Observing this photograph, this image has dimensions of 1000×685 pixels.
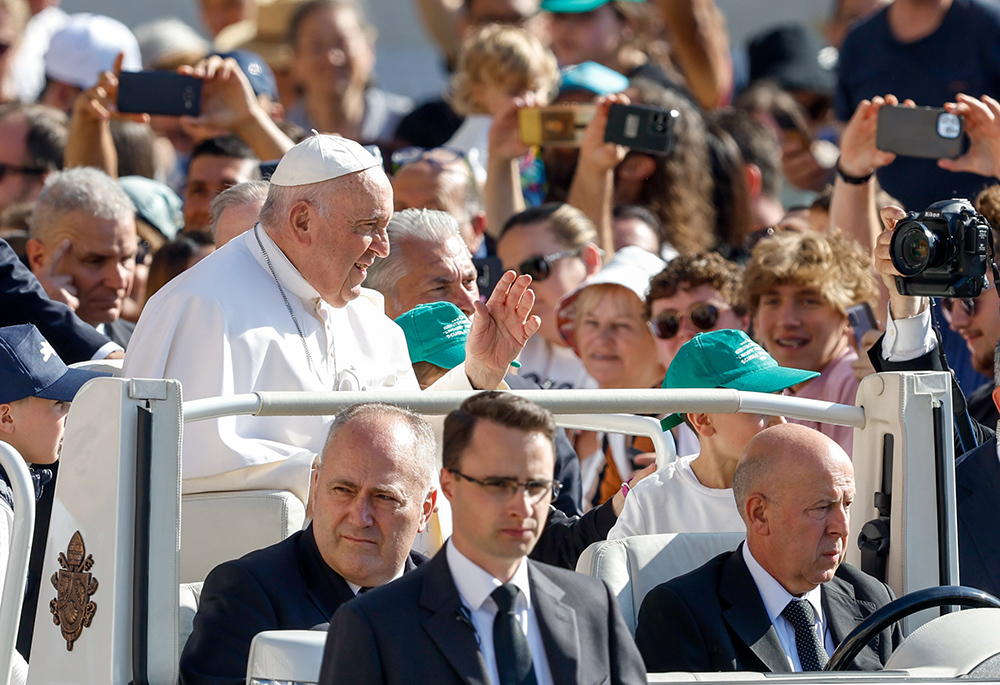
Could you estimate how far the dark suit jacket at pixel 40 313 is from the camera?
4750 mm

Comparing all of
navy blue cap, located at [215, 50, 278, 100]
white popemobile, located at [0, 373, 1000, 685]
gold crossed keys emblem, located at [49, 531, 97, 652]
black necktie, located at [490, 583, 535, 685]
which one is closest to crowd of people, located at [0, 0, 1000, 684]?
black necktie, located at [490, 583, 535, 685]

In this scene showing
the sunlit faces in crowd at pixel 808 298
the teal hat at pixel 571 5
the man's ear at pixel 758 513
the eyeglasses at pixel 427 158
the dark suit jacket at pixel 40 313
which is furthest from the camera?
the teal hat at pixel 571 5

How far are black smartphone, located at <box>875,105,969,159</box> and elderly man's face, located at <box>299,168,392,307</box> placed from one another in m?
2.17

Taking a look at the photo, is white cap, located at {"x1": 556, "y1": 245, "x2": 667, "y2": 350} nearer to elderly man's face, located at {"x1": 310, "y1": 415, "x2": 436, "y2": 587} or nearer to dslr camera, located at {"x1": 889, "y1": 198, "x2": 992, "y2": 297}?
dslr camera, located at {"x1": 889, "y1": 198, "x2": 992, "y2": 297}

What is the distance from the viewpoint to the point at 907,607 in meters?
2.69

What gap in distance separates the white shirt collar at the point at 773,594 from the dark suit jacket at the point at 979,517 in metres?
0.69

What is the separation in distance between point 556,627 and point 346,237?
1789 millimetres

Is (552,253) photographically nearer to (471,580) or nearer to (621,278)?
(621,278)

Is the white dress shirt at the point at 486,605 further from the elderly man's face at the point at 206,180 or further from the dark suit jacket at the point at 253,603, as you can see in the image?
the elderly man's face at the point at 206,180

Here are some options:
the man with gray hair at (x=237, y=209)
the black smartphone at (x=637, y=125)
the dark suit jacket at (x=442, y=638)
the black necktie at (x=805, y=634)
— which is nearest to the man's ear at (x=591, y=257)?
the black smartphone at (x=637, y=125)

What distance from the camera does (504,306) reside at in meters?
3.97

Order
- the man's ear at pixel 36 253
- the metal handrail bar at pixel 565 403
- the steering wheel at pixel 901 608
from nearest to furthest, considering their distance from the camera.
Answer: the steering wheel at pixel 901 608 < the metal handrail bar at pixel 565 403 < the man's ear at pixel 36 253

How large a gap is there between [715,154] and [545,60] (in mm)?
930

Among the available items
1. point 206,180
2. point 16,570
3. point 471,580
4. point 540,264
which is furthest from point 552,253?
point 471,580
